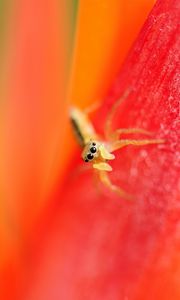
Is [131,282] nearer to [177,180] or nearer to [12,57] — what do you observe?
[177,180]

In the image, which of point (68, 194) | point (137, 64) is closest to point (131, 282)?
point (68, 194)

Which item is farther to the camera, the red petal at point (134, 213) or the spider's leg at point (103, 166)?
the spider's leg at point (103, 166)

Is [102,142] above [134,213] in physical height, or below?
above

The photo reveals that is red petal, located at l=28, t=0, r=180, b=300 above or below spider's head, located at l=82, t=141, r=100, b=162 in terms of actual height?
below

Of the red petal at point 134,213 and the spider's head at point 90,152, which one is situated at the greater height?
the spider's head at point 90,152

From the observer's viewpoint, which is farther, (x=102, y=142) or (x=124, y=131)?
(x=102, y=142)

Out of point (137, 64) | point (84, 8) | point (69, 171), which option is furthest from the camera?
point (69, 171)
